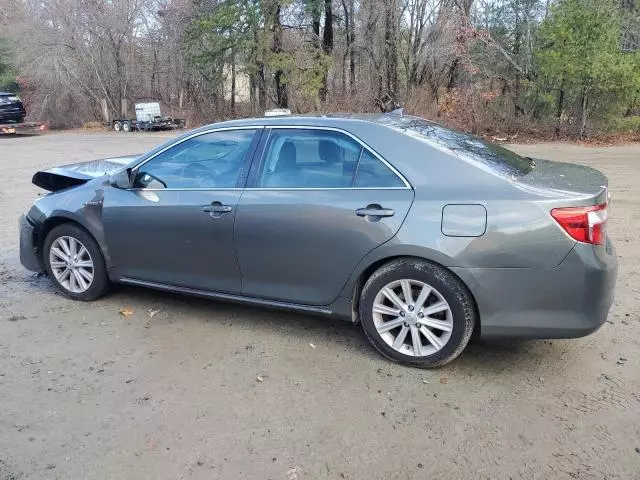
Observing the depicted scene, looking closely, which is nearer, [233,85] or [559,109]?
[559,109]

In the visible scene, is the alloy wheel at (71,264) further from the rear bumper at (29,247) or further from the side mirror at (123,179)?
the side mirror at (123,179)

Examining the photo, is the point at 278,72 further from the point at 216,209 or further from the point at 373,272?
the point at 373,272

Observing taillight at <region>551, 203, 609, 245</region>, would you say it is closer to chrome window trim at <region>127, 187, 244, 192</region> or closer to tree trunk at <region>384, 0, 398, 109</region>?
chrome window trim at <region>127, 187, 244, 192</region>

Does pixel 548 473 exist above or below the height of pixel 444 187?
below

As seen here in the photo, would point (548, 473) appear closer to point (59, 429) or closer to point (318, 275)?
point (318, 275)

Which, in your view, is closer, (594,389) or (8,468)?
(8,468)

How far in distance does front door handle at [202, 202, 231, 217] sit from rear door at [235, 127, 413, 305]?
0.38 ft

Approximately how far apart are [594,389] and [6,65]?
42820mm

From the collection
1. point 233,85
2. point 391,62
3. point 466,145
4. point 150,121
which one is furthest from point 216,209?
point 233,85

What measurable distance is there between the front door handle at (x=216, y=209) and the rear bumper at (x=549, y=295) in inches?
67.1

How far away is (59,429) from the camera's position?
125 inches

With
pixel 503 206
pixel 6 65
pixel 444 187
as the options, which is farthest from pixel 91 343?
pixel 6 65

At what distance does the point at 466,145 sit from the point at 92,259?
322 centimetres

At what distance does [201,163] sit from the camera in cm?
449
